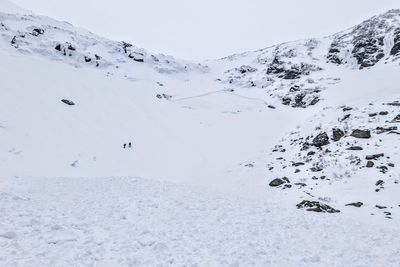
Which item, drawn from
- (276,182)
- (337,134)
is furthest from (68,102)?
(337,134)

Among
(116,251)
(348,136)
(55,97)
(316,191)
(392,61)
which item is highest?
(392,61)

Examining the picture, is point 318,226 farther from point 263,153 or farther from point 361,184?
point 263,153

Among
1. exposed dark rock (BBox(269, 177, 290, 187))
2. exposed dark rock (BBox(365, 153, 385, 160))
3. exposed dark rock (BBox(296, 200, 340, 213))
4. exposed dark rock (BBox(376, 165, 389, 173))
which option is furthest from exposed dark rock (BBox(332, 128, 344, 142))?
exposed dark rock (BBox(296, 200, 340, 213))

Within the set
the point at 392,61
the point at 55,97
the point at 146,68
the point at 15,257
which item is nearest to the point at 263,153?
the point at 55,97

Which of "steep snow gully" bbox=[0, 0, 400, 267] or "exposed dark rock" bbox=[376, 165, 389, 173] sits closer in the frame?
"steep snow gully" bbox=[0, 0, 400, 267]

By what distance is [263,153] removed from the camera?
29734 millimetres

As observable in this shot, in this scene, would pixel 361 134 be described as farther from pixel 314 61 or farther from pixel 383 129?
pixel 314 61

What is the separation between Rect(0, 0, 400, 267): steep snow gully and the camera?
10.6m

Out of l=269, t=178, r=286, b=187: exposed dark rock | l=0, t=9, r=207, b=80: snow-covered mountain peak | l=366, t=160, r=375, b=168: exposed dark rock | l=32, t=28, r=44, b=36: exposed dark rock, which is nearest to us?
l=366, t=160, r=375, b=168: exposed dark rock

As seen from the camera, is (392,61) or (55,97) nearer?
(55,97)

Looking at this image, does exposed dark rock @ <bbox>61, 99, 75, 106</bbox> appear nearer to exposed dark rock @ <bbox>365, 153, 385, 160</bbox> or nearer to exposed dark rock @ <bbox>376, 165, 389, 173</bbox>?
exposed dark rock @ <bbox>365, 153, 385, 160</bbox>

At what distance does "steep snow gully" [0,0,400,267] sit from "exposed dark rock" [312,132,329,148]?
135 mm

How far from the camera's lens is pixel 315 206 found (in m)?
17.7

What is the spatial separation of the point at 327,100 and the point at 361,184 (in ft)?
77.9
